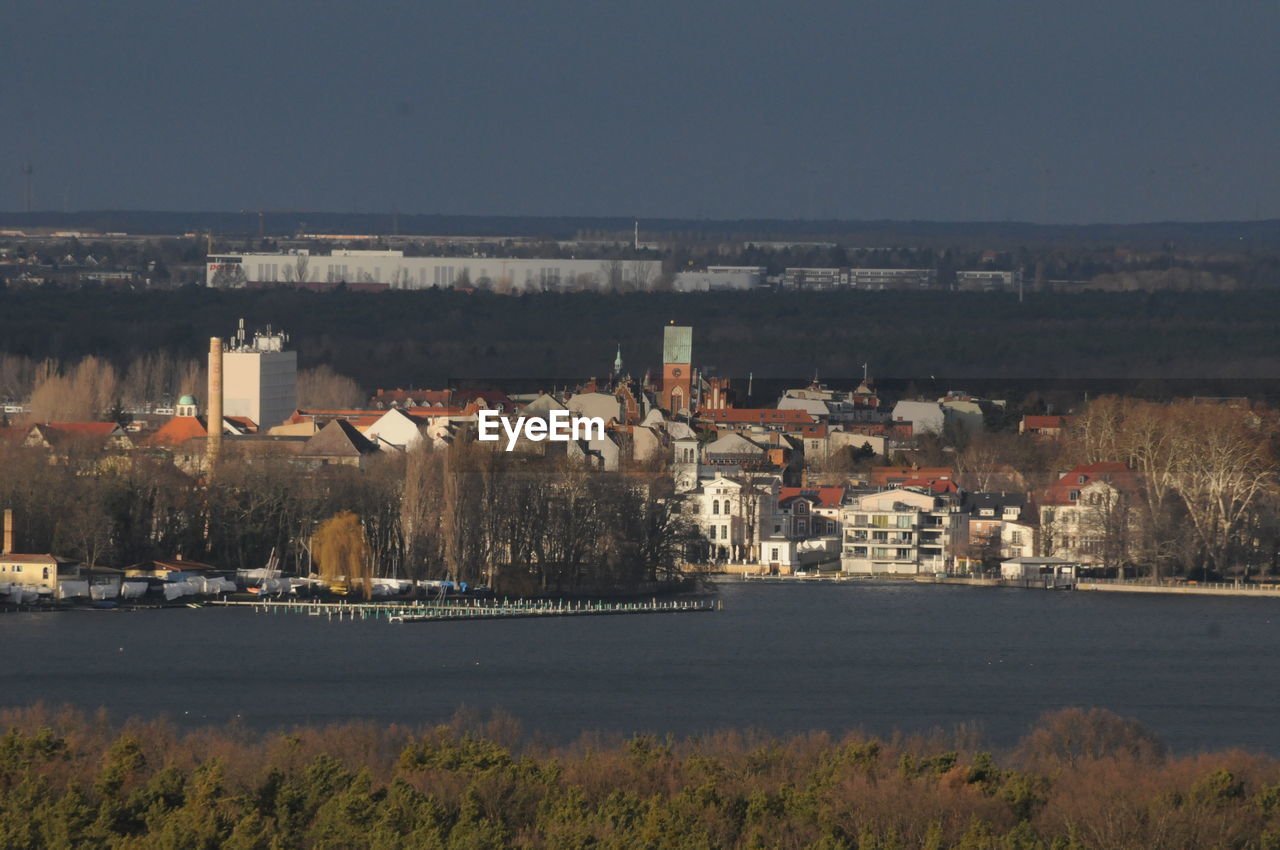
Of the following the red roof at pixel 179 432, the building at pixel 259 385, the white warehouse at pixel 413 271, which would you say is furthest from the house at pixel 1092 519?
the white warehouse at pixel 413 271

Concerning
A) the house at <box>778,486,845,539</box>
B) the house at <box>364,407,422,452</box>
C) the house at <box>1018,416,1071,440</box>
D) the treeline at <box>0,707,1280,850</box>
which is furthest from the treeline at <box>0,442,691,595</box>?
the treeline at <box>0,707,1280,850</box>

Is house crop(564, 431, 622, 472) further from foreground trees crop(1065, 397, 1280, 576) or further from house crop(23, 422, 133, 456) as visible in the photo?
foreground trees crop(1065, 397, 1280, 576)

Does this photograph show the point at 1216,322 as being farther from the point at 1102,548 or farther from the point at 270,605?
the point at 270,605

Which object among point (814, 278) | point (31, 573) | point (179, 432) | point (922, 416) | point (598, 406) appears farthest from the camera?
point (814, 278)

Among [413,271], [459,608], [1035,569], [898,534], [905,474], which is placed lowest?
[459,608]

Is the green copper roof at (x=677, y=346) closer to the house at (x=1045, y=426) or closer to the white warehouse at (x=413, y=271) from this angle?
the house at (x=1045, y=426)

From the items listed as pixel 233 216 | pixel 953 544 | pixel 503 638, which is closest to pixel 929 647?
pixel 503 638

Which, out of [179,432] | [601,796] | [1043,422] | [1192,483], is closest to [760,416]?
[1043,422]

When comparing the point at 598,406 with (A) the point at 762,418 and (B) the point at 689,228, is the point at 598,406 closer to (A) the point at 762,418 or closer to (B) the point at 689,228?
A: (A) the point at 762,418
